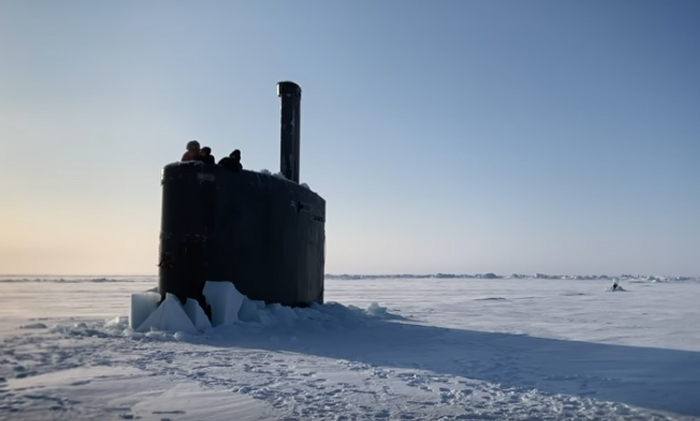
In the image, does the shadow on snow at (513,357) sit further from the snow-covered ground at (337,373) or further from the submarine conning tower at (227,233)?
the submarine conning tower at (227,233)

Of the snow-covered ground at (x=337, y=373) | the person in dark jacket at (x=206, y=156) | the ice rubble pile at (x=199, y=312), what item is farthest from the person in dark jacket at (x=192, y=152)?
the snow-covered ground at (x=337, y=373)

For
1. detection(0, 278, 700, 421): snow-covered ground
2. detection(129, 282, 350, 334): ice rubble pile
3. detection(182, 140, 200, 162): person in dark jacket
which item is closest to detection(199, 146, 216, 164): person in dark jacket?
detection(182, 140, 200, 162): person in dark jacket

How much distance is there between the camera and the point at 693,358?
5910mm

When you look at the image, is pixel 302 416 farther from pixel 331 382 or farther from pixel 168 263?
pixel 168 263

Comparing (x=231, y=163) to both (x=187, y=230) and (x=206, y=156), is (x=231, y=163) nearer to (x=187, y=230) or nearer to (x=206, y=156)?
(x=206, y=156)

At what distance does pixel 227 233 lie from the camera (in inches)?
310

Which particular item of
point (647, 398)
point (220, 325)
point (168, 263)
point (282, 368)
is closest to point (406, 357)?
point (282, 368)

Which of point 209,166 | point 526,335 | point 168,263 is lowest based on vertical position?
point 526,335

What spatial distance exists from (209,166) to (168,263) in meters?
1.54

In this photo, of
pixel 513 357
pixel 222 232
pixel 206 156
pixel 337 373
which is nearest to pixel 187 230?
pixel 222 232

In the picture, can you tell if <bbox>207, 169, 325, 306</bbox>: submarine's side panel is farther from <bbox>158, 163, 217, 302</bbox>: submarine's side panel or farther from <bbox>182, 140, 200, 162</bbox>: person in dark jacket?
<bbox>182, 140, 200, 162</bbox>: person in dark jacket

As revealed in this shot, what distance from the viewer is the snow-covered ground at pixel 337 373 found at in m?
3.54

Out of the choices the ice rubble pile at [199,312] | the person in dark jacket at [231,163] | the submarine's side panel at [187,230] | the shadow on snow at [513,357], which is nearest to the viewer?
the shadow on snow at [513,357]

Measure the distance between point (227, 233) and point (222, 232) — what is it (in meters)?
0.08
